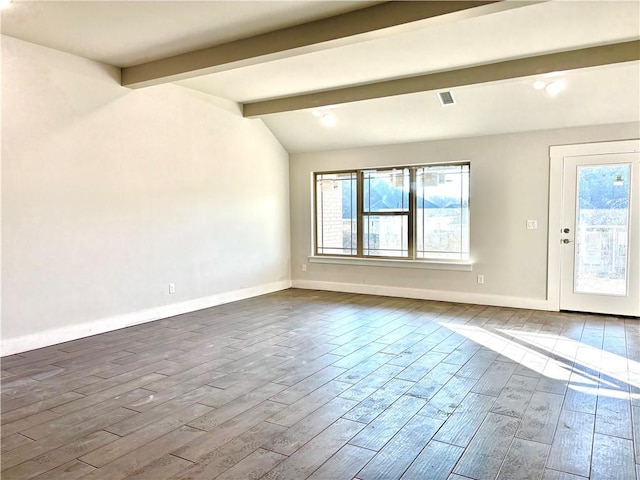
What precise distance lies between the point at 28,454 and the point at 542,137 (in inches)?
230

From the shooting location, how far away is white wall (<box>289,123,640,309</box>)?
554 centimetres

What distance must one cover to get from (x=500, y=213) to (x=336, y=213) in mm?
2541

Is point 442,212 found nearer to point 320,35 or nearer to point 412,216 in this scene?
point 412,216

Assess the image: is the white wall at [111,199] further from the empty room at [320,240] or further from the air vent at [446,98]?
the air vent at [446,98]

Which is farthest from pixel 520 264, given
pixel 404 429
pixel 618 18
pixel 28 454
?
pixel 28 454

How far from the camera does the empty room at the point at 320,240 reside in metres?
2.47

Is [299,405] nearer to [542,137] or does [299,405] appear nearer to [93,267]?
[93,267]

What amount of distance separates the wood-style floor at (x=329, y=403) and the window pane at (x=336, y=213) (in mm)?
2559

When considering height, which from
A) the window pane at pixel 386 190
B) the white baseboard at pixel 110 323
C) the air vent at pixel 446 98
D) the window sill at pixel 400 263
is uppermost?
the air vent at pixel 446 98

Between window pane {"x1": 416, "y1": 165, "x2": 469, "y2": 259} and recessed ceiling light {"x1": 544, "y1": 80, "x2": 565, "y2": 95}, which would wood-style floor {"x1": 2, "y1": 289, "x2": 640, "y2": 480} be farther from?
recessed ceiling light {"x1": 544, "y1": 80, "x2": 565, "y2": 95}

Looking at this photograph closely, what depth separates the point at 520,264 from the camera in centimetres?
570

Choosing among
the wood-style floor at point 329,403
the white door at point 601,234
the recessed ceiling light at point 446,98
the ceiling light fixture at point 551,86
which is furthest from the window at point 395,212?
the wood-style floor at point 329,403

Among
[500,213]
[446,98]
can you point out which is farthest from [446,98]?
[500,213]

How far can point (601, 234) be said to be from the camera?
17.2 ft
